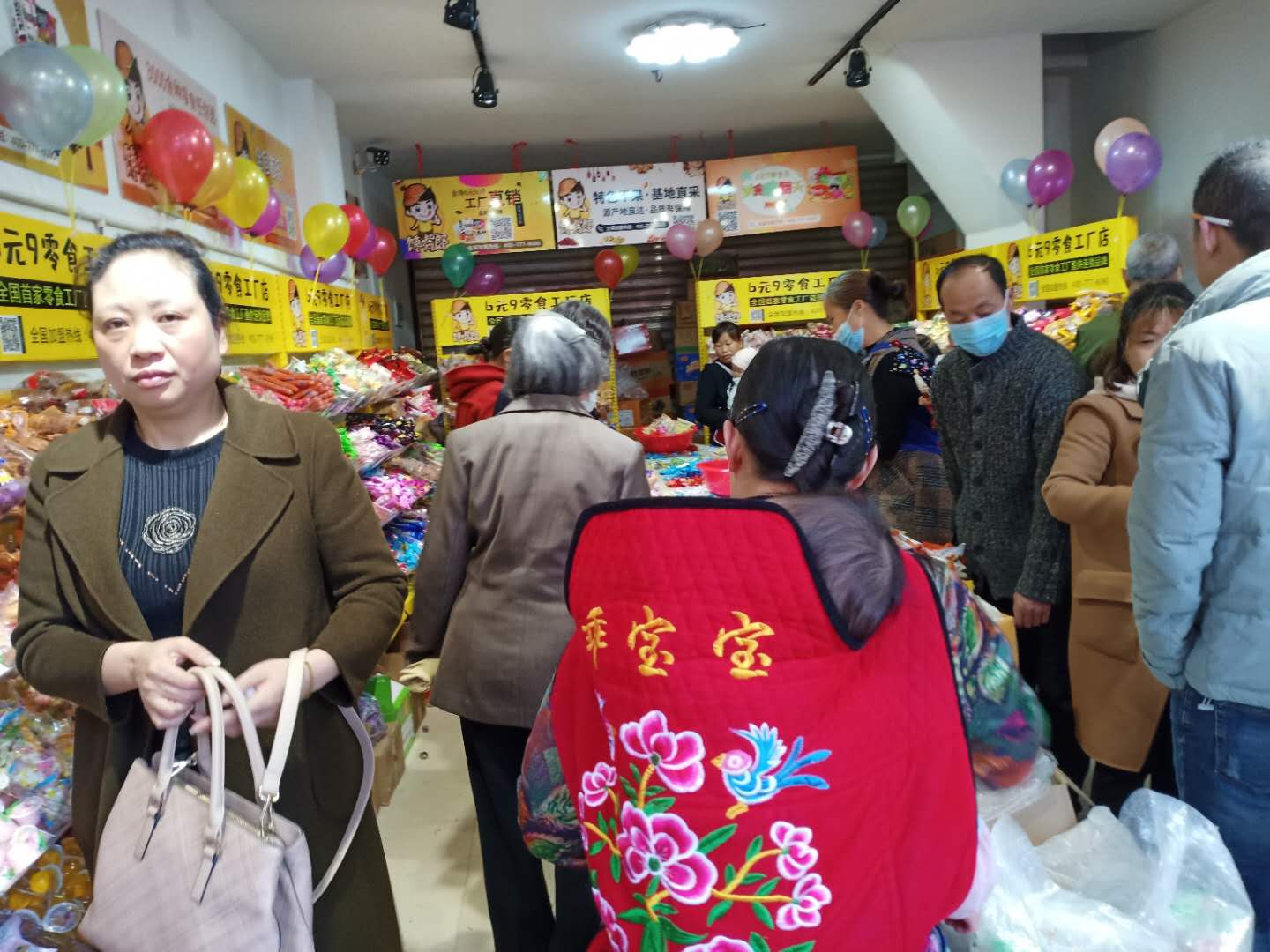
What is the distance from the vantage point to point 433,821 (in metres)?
3.25

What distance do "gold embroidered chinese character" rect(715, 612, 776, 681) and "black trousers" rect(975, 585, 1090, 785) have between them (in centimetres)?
190

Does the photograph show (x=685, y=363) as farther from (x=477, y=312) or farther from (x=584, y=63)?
(x=584, y=63)

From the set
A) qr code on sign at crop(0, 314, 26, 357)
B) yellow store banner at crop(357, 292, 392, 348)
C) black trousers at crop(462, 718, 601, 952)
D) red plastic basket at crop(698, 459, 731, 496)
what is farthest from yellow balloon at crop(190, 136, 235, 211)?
black trousers at crop(462, 718, 601, 952)

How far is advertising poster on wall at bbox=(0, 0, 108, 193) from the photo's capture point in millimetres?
2645

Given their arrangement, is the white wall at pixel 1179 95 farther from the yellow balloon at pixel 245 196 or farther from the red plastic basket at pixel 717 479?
the yellow balloon at pixel 245 196

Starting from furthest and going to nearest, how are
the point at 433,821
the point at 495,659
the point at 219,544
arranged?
the point at 433,821 < the point at 495,659 < the point at 219,544

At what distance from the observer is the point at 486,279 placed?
856 centimetres

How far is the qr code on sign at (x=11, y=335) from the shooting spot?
2.37 meters

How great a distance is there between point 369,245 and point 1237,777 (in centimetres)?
647

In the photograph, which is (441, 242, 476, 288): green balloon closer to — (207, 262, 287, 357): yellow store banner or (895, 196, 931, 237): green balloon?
(207, 262, 287, 357): yellow store banner

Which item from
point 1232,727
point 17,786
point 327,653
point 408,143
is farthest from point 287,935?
point 408,143

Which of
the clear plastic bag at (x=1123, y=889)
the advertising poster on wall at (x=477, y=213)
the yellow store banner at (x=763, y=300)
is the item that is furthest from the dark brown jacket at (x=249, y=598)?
the advertising poster on wall at (x=477, y=213)

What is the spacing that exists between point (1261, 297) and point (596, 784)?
1.33 meters

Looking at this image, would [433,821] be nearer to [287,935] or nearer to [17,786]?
[17,786]
